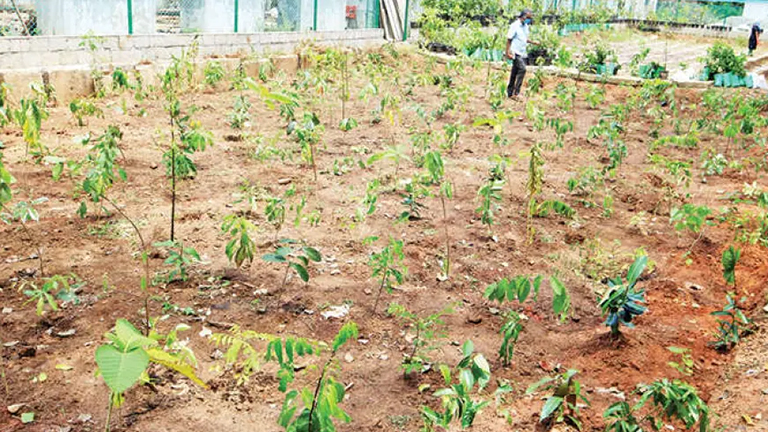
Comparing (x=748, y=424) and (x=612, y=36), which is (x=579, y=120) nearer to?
(x=748, y=424)

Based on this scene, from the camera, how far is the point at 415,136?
20.4 feet

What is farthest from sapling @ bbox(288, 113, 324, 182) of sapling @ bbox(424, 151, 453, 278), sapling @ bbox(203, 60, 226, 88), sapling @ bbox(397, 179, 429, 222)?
sapling @ bbox(203, 60, 226, 88)

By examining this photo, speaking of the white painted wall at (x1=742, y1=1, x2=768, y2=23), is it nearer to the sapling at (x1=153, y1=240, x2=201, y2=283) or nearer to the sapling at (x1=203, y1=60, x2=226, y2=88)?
the sapling at (x1=203, y1=60, x2=226, y2=88)

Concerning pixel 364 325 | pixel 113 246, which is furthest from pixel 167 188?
pixel 364 325

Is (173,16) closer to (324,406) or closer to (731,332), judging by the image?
(731,332)

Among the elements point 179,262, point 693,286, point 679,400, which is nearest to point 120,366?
point 679,400

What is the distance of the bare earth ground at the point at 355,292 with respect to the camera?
281cm

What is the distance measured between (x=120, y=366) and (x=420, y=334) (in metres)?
2.21

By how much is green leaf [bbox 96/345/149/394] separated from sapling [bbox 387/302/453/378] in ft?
5.57

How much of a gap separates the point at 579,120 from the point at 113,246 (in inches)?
269

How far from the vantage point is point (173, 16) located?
389 inches

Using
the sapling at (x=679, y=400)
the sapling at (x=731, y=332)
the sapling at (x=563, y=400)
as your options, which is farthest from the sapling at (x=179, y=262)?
the sapling at (x=731, y=332)

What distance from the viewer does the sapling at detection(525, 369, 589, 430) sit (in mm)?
2463

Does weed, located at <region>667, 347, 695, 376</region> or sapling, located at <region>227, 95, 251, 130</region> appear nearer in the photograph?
weed, located at <region>667, 347, 695, 376</region>
